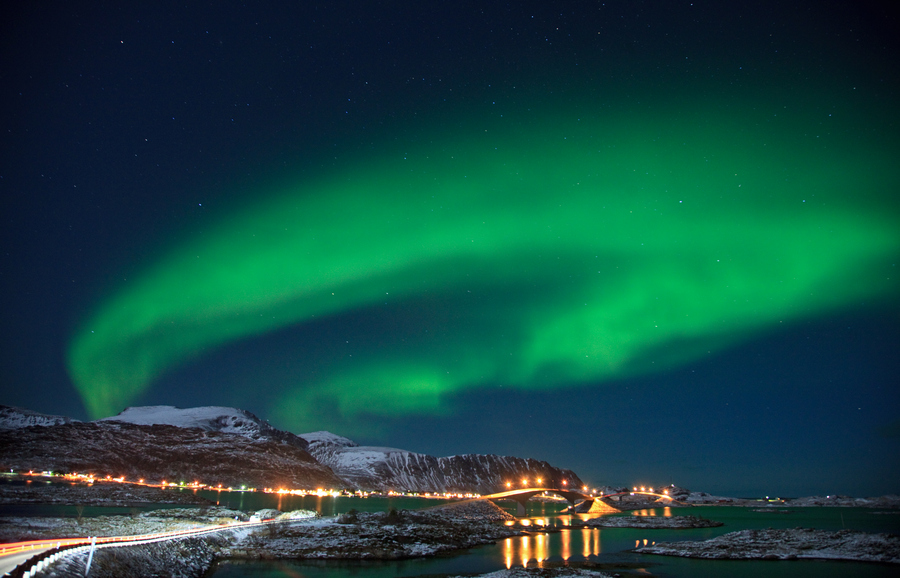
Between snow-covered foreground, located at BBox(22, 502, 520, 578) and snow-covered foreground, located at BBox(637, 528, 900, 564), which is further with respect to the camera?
snow-covered foreground, located at BBox(637, 528, 900, 564)

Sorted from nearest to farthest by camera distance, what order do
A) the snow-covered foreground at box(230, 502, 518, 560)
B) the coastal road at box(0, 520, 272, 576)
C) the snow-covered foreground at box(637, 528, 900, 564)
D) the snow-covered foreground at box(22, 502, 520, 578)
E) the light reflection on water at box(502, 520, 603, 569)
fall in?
the coastal road at box(0, 520, 272, 576) < the snow-covered foreground at box(22, 502, 520, 578) < the snow-covered foreground at box(230, 502, 518, 560) < the snow-covered foreground at box(637, 528, 900, 564) < the light reflection on water at box(502, 520, 603, 569)

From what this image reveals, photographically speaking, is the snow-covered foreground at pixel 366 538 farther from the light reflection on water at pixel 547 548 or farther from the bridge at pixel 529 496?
→ the bridge at pixel 529 496

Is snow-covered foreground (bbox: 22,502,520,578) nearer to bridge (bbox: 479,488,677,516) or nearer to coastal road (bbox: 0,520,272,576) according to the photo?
coastal road (bbox: 0,520,272,576)

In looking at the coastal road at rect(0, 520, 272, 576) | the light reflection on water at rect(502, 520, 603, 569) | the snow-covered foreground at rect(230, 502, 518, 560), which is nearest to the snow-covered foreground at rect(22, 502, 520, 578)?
the snow-covered foreground at rect(230, 502, 518, 560)

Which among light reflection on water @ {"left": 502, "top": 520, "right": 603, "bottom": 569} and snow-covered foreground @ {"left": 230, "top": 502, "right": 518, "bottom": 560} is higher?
snow-covered foreground @ {"left": 230, "top": 502, "right": 518, "bottom": 560}

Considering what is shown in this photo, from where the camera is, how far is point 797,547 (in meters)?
62.8

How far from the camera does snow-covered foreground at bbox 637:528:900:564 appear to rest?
57719 mm

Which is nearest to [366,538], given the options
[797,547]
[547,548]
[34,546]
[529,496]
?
[547,548]

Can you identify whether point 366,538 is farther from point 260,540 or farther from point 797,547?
point 797,547

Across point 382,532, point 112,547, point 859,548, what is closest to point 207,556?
point 112,547

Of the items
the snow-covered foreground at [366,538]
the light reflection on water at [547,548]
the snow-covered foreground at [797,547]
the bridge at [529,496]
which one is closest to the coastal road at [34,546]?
the snow-covered foreground at [366,538]

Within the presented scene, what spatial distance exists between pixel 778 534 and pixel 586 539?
28.7m

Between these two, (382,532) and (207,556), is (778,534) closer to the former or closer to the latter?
(382,532)

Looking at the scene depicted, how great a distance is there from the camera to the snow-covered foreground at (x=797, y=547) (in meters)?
57.7
